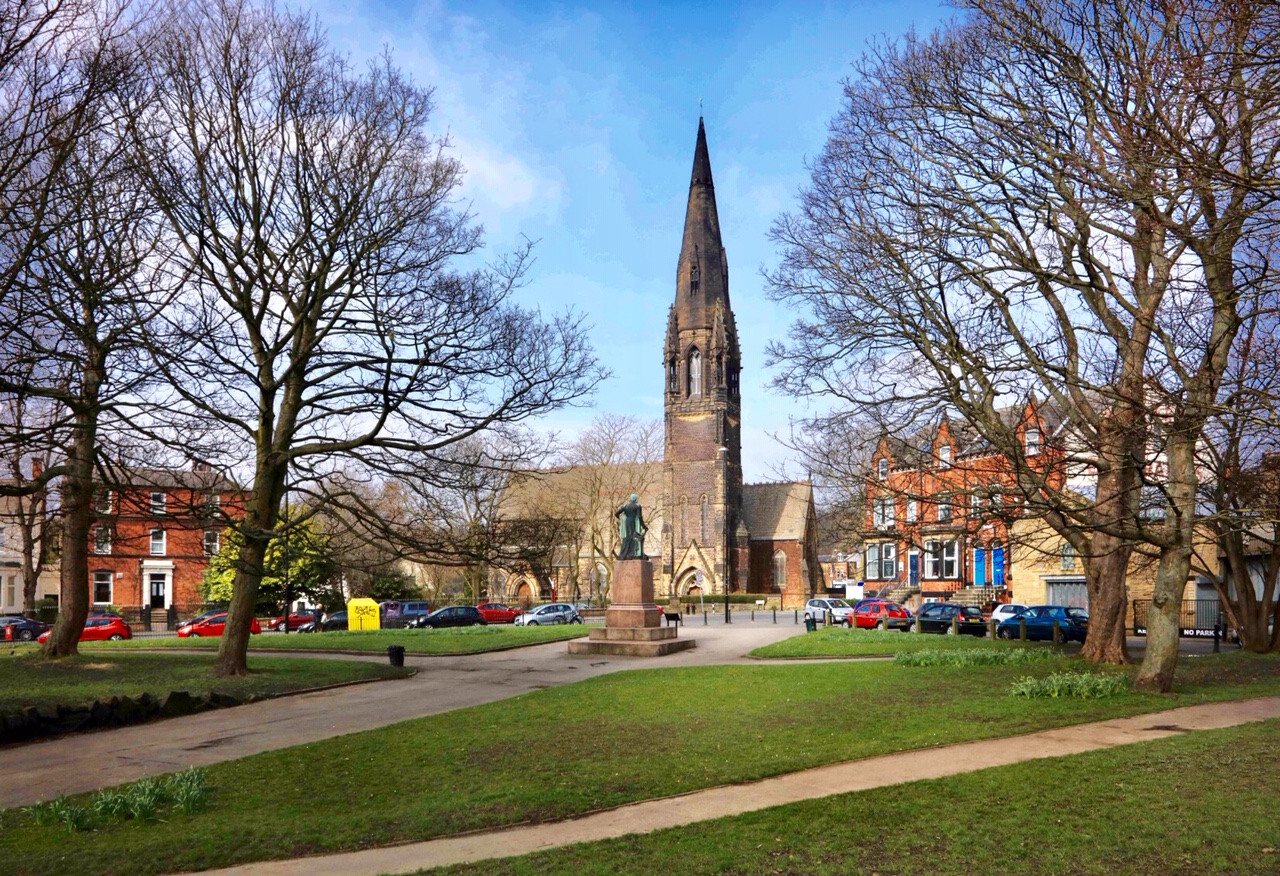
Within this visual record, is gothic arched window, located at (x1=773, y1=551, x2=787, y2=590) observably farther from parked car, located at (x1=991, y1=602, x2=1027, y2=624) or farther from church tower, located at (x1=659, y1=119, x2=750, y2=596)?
parked car, located at (x1=991, y1=602, x2=1027, y2=624)

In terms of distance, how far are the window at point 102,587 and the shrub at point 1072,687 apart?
56549mm

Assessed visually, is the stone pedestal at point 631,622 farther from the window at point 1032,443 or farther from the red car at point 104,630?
the red car at point 104,630

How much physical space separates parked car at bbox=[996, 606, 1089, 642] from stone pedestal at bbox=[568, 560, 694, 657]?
1177 cm

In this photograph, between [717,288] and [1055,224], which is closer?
[1055,224]

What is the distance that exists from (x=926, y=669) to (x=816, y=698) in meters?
4.76

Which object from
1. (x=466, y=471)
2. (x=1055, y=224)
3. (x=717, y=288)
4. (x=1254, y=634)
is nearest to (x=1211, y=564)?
(x=1254, y=634)

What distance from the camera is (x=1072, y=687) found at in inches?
590

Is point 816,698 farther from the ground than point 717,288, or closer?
closer

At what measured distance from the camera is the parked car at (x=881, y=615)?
126ft

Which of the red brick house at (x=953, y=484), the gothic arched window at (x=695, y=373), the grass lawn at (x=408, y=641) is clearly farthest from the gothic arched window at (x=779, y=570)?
the red brick house at (x=953, y=484)

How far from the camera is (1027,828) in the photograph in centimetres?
790

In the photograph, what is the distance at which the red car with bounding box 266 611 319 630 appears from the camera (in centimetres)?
4581

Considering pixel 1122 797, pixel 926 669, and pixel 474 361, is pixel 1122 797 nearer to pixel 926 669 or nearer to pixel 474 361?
pixel 926 669

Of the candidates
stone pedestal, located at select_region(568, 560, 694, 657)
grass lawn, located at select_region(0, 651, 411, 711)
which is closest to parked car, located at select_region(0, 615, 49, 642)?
grass lawn, located at select_region(0, 651, 411, 711)
